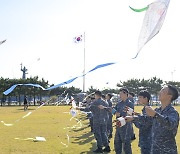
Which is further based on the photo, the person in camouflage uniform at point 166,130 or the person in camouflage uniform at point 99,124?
the person in camouflage uniform at point 99,124

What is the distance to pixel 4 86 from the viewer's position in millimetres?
55031

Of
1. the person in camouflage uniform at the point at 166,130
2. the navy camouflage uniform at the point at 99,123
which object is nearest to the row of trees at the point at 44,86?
the navy camouflage uniform at the point at 99,123

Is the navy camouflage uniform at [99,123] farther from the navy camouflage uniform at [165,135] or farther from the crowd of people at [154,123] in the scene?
the navy camouflage uniform at [165,135]

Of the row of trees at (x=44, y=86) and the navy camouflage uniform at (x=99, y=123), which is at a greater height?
the row of trees at (x=44, y=86)

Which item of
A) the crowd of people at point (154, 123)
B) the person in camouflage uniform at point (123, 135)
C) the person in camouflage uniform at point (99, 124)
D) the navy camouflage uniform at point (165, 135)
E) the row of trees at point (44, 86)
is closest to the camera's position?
the crowd of people at point (154, 123)

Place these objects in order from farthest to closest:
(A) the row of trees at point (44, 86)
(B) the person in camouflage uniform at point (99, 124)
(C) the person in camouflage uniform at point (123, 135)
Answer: (A) the row of trees at point (44, 86) < (B) the person in camouflage uniform at point (99, 124) < (C) the person in camouflage uniform at point (123, 135)

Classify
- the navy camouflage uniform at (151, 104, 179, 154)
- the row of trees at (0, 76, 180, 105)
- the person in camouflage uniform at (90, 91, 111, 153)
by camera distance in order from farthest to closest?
the row of trees at (0, 76, 180, 105) → the person in camouflage uniform at (90, 91, 111, 153) → the navy camouflage uniform at (151, 104, 179, 154)

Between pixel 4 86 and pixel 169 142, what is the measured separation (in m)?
52.5

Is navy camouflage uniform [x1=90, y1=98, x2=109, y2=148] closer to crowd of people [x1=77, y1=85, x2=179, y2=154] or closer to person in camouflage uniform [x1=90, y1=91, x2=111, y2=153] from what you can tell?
person in camouflage uniform [x1=90, y1=91, x2=111, y2=153]

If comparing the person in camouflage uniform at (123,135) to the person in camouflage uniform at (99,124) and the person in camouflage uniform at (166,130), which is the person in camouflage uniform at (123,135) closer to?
the person in camouflage uniform at (99,124)

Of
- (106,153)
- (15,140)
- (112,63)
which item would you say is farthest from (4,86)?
(112,63)

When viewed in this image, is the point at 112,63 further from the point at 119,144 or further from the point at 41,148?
the point at 41,148

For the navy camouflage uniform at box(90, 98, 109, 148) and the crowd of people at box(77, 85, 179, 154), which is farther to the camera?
the navy camouflage uniform at box(90, 98, 109, 148)

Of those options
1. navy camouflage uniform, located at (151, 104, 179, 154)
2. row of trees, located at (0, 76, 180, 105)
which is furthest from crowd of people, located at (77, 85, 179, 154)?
row of trees, located at (0, 76, 180, 105)
